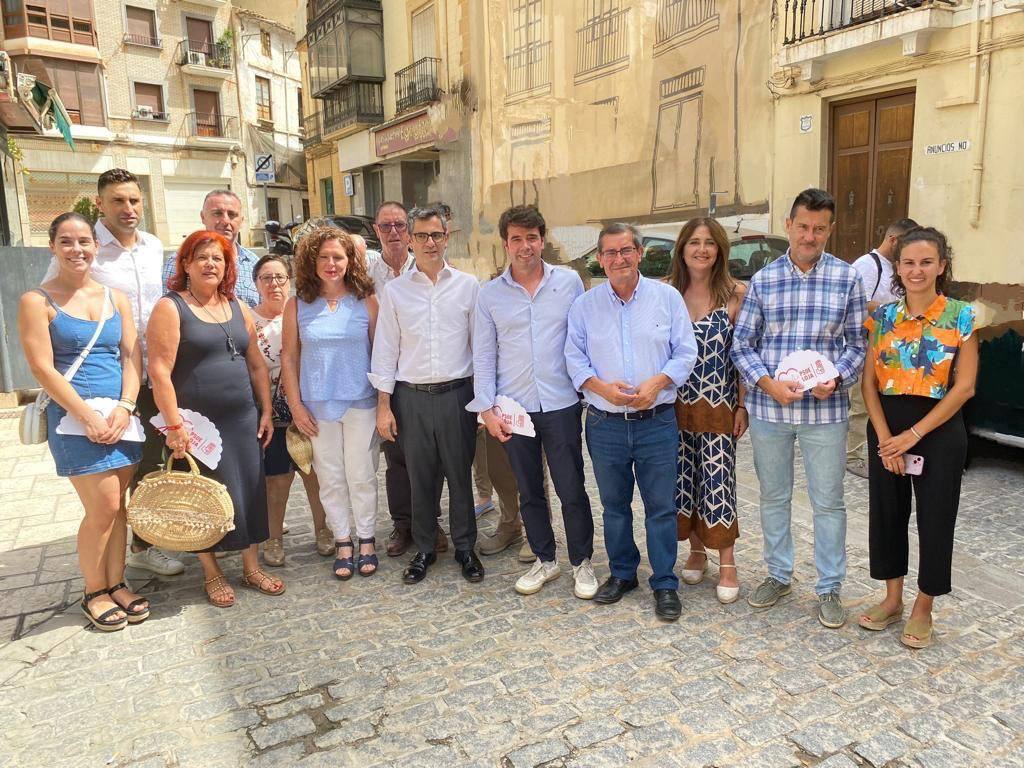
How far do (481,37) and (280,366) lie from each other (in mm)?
8290

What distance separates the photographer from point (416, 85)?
14.4m

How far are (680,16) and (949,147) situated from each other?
2998 millimetres

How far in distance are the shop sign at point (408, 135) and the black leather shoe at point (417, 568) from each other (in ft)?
31.0

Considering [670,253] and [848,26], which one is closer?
[848,26]

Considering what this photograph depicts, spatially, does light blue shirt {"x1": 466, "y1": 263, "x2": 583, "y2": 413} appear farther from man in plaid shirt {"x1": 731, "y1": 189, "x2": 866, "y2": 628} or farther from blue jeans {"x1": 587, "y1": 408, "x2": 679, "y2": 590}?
man in plaid shirt {"x1": 731, "y1": 189, "x2": 866, "y2": 628}

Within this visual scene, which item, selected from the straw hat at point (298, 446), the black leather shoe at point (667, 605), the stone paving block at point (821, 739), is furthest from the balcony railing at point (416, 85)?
the stone paving block at point (821, 739)

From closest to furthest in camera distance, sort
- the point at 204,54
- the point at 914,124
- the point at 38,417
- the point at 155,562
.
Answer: the point at 38,417 → the point at 155,562 → the point at 914,124 → the point at 204,54

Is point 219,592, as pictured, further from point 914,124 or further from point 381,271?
point 914,124

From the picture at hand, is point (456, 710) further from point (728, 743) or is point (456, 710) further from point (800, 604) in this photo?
point (800, 604)

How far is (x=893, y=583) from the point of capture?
335 cm

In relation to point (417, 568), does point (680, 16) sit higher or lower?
higher

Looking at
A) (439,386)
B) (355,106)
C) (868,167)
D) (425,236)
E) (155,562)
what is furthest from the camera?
(355,106)

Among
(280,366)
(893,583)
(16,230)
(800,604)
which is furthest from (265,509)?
(16,230)

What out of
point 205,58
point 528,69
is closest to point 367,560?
point 528,69
